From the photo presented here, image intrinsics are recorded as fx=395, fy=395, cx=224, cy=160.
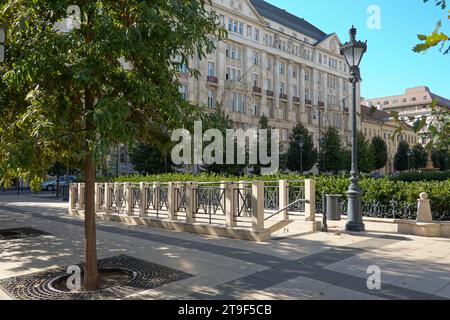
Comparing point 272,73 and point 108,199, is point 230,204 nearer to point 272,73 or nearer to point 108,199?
point 108,199

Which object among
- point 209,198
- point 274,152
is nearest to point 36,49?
point 209,198

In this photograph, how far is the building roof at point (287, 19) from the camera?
6900 centimetres

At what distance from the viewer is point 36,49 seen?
527cm

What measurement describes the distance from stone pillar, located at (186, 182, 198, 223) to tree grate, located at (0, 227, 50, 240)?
432 centimetres

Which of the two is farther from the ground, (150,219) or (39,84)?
(39,84)

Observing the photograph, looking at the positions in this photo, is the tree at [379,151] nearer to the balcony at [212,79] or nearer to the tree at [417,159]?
the tree at [417,159]

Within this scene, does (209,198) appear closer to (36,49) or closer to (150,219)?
(150,219)

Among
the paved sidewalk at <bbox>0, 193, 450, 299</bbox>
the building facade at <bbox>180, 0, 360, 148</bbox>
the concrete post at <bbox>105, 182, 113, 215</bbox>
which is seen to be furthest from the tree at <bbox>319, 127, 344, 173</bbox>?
the paved sidewalk at <bbox>0, 193, 450, 299</bbox>

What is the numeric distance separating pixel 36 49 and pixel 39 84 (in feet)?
1.85

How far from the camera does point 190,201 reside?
466 inches

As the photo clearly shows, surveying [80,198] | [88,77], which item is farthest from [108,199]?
[88,77]

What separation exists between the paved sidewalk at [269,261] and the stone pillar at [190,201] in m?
0.63

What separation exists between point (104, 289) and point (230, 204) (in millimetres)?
5098
